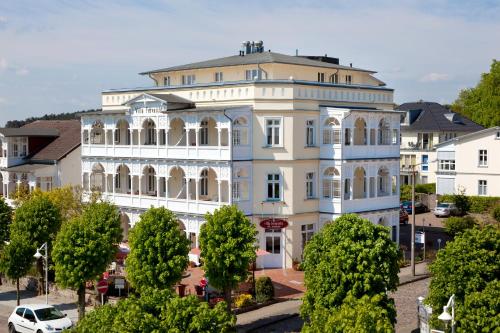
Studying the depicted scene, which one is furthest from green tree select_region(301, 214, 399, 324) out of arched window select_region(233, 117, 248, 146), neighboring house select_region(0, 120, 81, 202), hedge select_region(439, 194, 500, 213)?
hedge select_region(439, 194, 500, 213)

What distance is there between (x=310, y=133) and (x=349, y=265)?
19.4 m

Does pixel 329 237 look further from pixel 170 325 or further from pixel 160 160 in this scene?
pixel 160 160

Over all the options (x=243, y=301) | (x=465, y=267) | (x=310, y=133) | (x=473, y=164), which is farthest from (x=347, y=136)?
(x=473, y=164)

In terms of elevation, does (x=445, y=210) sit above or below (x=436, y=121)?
below

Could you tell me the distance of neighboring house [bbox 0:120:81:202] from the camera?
5522 cm

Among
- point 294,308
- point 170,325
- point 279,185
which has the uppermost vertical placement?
point 279,185

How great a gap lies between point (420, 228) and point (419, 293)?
64.9ft

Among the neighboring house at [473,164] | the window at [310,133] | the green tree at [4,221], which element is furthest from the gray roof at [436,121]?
the green tree at [4,221]

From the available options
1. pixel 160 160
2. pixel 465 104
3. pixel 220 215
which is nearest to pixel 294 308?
pixel 220 215

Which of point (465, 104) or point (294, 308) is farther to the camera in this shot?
point (465, 104)

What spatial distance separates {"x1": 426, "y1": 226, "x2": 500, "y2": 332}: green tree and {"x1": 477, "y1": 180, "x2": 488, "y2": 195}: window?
135ft

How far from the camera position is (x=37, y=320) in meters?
29.9

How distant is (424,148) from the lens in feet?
252

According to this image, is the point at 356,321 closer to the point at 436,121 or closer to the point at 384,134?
the point at 384,134
